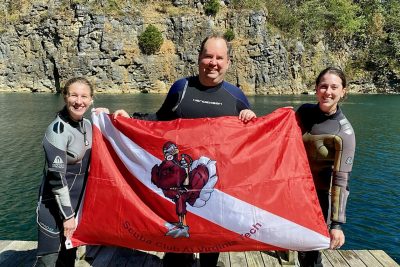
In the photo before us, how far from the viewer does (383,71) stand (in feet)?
309

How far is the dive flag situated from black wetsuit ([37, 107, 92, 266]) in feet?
0.55

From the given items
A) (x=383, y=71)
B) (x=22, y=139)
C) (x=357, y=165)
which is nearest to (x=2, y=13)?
(x=22, y=139)

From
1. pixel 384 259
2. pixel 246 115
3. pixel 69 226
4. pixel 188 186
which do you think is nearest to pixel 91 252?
pixel 69 226

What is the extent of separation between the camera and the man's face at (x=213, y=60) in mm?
4477

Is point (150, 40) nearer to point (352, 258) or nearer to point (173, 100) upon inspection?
point (352, 258)

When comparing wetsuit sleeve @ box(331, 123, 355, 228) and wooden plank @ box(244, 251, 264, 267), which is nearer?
wetsuit sleeve @ box(331, 123, 355, 228)

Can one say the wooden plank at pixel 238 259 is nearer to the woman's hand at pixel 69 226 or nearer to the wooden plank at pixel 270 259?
the wooden plank at pixel 270 259

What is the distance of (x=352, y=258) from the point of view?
656 centimetres

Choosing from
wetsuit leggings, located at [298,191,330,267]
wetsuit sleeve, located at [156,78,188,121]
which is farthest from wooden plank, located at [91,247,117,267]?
wetsuit leggings, located at [298,191,330,267]

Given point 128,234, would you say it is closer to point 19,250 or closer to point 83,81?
point 83,81

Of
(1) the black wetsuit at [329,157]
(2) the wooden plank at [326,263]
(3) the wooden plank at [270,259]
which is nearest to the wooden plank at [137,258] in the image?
(3) the wooden plank at [270,259]

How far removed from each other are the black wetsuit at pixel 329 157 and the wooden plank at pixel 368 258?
7.09 ft

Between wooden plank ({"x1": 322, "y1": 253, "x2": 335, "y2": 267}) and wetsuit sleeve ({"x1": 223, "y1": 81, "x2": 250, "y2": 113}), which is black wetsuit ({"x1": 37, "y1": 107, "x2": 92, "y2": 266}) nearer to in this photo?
wetsuit sleeve ({"x1": 223, "y1": 81, "x2": 250, "y2": 113})

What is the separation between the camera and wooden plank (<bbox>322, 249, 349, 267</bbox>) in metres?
6.34
